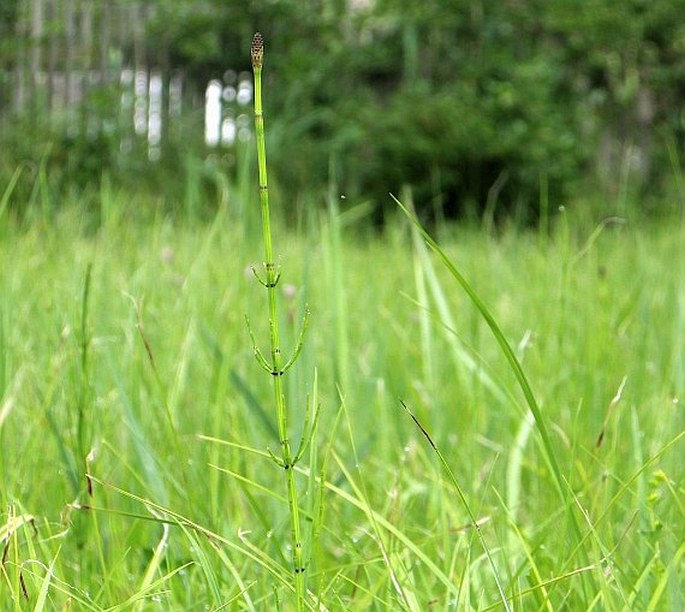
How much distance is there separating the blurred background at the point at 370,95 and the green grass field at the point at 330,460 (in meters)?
4.50

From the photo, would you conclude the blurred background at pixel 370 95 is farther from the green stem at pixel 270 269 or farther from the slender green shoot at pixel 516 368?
the green stem at pixel 270 269

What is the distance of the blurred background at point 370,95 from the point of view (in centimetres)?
654

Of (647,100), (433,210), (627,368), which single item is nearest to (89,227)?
(433,210)

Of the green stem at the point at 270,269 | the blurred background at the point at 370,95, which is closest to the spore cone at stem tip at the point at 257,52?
the green stem at the point at 270,269

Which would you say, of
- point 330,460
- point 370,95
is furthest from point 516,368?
point 370,95

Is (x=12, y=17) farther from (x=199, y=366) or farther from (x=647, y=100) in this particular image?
(x=199, y=366)

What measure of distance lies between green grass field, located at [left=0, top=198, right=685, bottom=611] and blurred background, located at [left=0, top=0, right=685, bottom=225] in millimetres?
4503

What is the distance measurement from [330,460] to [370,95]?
652cm

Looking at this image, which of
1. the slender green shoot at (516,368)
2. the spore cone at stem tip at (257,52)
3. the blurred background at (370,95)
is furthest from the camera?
the blurred background at (370,95)

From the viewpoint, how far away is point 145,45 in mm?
7945

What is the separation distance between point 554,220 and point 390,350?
4.63 meters

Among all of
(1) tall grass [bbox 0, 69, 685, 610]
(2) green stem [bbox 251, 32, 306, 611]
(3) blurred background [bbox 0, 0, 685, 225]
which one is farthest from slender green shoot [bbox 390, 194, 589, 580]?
(3) blurred background [bbox 0, 0, 685, 225]

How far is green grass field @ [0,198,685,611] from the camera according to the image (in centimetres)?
71

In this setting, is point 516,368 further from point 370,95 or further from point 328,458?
point 370,95
